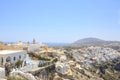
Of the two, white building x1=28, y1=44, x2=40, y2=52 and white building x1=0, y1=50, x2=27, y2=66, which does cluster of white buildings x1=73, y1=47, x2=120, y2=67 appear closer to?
white building x1=28, y1=44, x2=40, y2=52

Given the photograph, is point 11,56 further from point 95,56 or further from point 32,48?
point 95,56

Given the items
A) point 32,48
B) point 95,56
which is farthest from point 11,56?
point 95,56

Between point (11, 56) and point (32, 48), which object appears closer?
point (11, 56)

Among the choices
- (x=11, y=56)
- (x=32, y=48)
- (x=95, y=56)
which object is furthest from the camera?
(x=95, y=56)

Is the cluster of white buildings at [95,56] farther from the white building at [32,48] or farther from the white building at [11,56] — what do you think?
the white building at [11,56]

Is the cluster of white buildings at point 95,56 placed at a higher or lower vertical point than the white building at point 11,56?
lower

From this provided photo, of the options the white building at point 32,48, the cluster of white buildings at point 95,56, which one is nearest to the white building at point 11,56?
the white building at point 32,48

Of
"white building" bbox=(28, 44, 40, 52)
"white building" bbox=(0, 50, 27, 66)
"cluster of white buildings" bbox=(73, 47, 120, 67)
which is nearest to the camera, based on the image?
"white building" bbox=(0, 50, 27, 66)

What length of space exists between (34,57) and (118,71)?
36.9m

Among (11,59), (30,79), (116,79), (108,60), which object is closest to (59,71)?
(11,59)

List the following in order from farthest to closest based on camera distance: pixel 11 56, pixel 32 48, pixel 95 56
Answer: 1. pixel 95 56
2. pixel 32 48
3. pixel 11 56

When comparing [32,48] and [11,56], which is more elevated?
[32,48]

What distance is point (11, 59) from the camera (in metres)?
23.7

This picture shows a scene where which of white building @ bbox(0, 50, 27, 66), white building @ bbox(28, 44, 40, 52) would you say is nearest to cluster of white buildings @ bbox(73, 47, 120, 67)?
white building @ bbox(28, 44, 40, 52)
